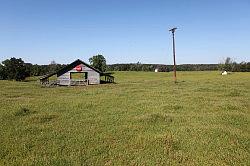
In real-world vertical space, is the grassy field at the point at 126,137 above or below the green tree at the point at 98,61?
below

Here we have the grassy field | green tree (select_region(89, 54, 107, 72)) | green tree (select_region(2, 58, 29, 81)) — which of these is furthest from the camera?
green tree (select_region(89, 54, 107, 72))

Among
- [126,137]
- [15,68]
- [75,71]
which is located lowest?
[126,137]

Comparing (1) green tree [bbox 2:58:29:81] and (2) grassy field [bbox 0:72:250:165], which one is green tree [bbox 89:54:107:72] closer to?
(1) green tree [bbox 2:58:29:81]

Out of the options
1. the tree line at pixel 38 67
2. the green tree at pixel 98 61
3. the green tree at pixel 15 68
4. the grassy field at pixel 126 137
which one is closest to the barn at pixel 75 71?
the tree line at pixel 38 67

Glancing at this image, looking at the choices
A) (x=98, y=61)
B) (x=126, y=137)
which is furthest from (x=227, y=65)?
(x=126, y=137)

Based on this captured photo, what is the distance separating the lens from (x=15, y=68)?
296ft

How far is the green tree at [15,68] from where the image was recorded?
8988 cm

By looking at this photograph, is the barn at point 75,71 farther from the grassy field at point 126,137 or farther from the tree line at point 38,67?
the grassy field at point 126,137

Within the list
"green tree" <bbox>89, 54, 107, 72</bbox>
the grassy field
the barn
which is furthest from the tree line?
the grassy field

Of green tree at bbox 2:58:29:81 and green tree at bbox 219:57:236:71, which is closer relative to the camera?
green tree at bbox 2:58:29:81

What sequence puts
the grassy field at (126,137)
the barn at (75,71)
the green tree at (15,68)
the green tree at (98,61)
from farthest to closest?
the green tree at (98,61) < the green tree at (15,68) < the barn at (75,71) < the grassy field at (126,137)

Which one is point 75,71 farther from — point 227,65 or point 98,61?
point 227,65

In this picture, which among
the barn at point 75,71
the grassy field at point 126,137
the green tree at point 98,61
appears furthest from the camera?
the green tree at point 98,61

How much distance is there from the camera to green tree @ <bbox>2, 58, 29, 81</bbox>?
89.9m
